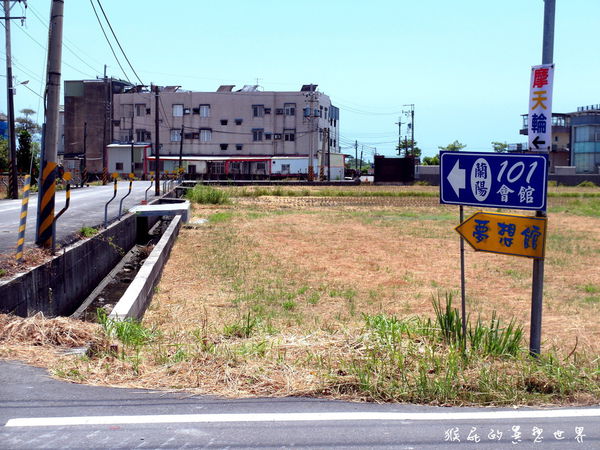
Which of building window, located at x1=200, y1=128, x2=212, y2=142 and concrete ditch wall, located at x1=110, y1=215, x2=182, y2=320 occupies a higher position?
building window, located at x1=200, y1=128, x2=212, y2=142

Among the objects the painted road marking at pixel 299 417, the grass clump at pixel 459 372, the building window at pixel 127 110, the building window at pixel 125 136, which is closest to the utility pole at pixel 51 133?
the grass clump at pixel 459 372

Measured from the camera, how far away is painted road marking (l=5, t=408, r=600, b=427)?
164 inches

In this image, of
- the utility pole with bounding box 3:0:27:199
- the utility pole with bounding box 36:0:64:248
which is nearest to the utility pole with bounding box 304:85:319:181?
the utility pole with bounding box 3:0:27:199

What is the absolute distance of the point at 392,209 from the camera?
38656mm

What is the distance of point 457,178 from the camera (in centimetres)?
593

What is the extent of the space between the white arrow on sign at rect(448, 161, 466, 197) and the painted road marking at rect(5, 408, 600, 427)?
211 cm

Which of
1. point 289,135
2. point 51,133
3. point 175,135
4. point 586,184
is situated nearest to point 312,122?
point 289,135

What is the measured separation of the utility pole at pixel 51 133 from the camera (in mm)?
10891

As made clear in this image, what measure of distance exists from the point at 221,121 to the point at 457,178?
248 feet

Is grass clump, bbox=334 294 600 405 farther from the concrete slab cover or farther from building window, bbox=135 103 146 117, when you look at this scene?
building window, bbox=135 103 146 117

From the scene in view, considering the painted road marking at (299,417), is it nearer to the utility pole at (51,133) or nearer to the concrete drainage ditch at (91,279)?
the concrete drainage ditch at (91,279)

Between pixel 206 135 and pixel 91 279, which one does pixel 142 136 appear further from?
pixel 91 279

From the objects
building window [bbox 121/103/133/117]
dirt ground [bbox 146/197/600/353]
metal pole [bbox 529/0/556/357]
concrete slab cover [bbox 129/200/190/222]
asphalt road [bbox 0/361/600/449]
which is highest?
building window [bbox 121/103/133/117]

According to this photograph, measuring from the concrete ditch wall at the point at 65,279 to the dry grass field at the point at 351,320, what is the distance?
4.91 ft
